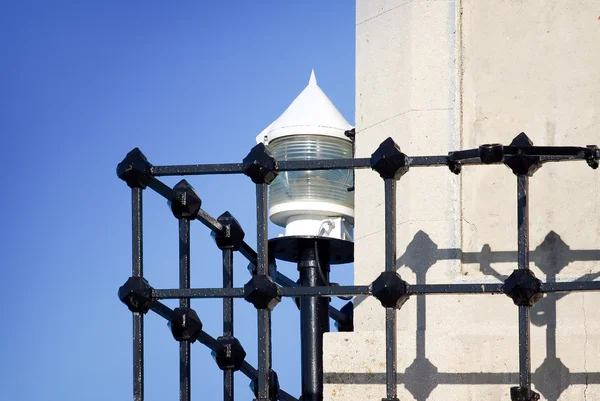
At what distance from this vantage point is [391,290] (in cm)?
538

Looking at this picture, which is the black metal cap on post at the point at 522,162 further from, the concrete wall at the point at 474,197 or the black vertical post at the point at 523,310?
the concrete wall at the point at 474,197

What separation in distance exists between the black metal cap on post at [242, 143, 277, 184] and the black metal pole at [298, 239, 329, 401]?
1.62 meters

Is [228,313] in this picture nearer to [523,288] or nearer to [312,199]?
[312,199]

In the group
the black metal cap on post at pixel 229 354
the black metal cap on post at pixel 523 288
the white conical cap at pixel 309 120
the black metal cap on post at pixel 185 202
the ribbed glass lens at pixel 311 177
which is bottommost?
the black metal cap on post at pixel 229 354

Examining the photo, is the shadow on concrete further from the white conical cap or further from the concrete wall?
the white conical cap

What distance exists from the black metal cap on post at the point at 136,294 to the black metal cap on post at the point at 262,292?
16.5 inches

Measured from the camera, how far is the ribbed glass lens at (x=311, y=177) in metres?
7.39

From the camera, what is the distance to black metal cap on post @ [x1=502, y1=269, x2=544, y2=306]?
525cm

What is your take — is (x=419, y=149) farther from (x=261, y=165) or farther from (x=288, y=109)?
(x=288, y=109)

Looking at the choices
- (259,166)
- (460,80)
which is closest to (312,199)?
(460,80)

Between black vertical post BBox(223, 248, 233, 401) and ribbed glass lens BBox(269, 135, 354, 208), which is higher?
ribbed glass lens BBox(269, 135, 354, 208)

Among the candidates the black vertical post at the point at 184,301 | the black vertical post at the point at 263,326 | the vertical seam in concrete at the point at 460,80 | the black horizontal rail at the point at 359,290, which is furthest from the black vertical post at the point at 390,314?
the black vertical post at the point at 184,301

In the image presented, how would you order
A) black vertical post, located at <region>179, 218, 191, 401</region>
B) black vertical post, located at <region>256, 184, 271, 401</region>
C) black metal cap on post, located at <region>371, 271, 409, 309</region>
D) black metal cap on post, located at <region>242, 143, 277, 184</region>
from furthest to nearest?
black vertical post, located at <region>179, 218, 191, 401</region> → black metal cap on post, located at <region>242, 143, 277, 184</region> → black vertical post, located at <region>256, 184, 271, 401</region> → black metal cap on post, located at <region>371, 271, 409, 309</region>

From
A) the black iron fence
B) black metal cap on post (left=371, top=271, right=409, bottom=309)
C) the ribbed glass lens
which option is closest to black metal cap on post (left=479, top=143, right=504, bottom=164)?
the black iron fence
